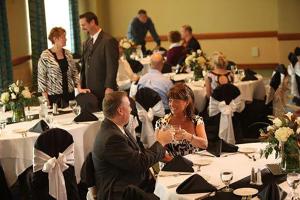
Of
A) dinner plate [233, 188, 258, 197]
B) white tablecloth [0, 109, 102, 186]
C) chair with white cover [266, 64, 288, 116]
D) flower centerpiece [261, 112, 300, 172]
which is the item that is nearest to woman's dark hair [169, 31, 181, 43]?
chair with white cover [266, 64, 288, 116]

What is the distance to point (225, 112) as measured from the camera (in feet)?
21.2

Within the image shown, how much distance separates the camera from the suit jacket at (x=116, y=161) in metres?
3.78

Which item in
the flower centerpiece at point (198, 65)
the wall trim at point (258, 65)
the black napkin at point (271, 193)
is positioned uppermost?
the flower centerpiece at point (198, 65)

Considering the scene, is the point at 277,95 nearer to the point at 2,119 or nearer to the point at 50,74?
the point at 50,74

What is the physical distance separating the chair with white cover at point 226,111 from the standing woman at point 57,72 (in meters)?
1.45

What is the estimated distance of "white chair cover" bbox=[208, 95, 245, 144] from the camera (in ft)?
21.1

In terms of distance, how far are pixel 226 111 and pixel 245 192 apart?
318 cm

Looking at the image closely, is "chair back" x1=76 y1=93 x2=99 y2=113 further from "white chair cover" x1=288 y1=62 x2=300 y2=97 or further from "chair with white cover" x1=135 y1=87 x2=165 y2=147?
"white chair cover" x1=288 y1=62 x2=300 y2=97

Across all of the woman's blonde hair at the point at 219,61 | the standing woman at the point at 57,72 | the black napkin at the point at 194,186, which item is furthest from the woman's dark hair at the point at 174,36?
the black napkin at the point at 194,186

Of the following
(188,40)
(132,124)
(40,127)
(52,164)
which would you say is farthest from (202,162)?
(188,40)

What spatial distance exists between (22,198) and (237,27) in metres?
9.19

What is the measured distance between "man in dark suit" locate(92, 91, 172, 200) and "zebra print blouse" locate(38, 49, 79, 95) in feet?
8.37

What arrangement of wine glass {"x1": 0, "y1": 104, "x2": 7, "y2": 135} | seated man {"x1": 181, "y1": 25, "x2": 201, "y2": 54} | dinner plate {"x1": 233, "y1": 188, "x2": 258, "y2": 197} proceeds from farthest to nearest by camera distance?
seated man {"x1": 181, "y1": 25, "x2": 201, "y2": 54} < wine glass {"x1": 0, "y1": 104, "x2": 7, "y2": 135} < dinner plate {"x1": 233, "y1": 188, "x2": 258, "y2": 197}

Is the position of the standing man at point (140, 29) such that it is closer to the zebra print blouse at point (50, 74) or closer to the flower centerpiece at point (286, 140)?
the zebra print blouse at point (50, 74)
